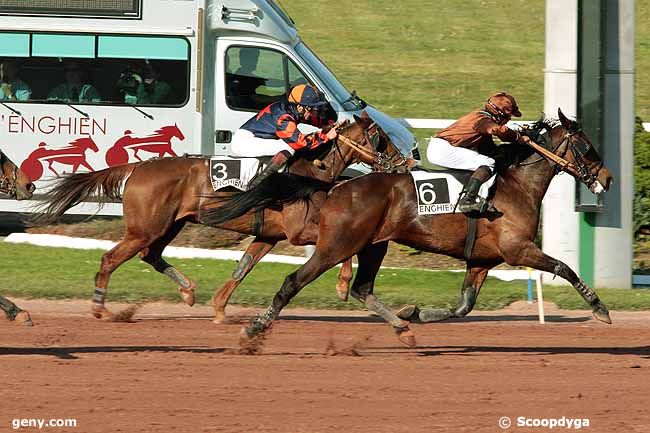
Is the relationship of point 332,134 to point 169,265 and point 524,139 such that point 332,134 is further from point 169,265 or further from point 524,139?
point 169,265

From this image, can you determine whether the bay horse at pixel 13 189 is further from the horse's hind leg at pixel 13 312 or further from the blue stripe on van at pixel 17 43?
the blue stripe on van at pixel 17 43

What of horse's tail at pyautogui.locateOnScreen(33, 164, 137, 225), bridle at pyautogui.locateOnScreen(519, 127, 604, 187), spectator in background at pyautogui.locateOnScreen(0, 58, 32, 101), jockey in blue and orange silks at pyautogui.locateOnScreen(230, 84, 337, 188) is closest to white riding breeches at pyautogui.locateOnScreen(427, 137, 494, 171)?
bridle at pyautogui.locateOnScreen(519, 127, 604, 187)

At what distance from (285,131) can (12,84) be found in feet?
19.6

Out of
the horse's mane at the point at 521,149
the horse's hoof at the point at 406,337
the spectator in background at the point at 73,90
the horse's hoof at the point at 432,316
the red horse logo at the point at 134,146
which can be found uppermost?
the spectator in background at the point at 73,90

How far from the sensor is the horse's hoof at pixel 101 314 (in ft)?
36.7

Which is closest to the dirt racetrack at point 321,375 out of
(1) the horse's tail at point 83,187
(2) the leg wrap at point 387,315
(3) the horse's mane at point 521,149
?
(2) the leg wrap at point 387,315

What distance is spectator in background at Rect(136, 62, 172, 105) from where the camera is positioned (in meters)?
15.4

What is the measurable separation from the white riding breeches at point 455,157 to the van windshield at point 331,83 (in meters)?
4.62

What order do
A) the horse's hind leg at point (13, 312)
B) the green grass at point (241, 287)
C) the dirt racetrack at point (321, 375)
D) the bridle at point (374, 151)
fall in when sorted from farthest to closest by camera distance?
the green grass at point (241, 287)
the bridle at point (374, 151)
the horse's hind leg at point (13, 312)
the dirt racetrack at point (321, 375)

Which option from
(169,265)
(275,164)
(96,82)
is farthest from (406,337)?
(96,82)

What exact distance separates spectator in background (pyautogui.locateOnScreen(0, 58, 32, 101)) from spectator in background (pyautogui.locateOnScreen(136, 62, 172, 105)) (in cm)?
140

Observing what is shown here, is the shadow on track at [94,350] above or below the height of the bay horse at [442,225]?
below

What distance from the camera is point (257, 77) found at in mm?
14992

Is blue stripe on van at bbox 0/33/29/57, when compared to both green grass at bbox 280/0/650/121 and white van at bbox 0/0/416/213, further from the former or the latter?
green grass at bbox 280/0/650/121
